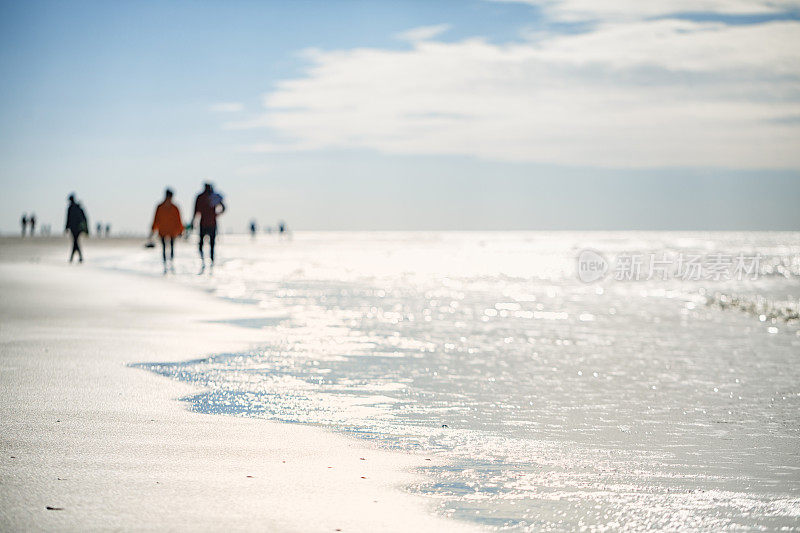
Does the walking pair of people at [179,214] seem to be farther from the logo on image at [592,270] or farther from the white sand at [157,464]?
the white sand at [157,464]

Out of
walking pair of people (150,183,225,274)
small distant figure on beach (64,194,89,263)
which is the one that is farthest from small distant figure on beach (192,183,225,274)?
small distant figure on beach (64,194,89,263)

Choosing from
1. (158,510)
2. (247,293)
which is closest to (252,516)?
(158,510)

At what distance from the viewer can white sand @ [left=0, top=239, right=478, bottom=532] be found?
11.5 ft

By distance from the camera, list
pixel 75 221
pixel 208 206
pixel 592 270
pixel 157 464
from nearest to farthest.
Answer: pixel 157 464, pixel 208 206, pixel 75 221, pixel 592 270

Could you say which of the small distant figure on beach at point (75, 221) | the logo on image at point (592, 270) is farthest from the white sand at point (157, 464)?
the logo on image at point (592, 270)

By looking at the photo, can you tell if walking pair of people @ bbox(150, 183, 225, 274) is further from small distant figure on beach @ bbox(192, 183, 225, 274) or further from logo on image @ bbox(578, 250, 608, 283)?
logo on image @ bbox(578, 250, 608, 283)

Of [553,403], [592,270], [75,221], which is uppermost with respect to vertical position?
[75,221]

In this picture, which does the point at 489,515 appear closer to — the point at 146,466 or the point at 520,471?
the point at 520,471

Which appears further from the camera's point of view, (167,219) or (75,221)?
(75,221)

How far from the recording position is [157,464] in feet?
14.1

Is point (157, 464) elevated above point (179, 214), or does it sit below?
below

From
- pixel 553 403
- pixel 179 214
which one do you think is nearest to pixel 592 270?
pixel 179 214

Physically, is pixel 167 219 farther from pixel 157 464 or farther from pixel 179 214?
pixel 157 464

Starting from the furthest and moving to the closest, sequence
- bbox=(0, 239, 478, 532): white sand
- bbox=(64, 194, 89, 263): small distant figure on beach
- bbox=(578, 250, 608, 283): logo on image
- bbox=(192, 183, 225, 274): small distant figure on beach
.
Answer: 1. bbox=(578, 250, 608, 283): logo on image
2. bbox=(64, 194, 89, 263): small distant figure on beach
3. bbox=(192, 183, 225, 274): small distant figure on beach
4. bbox=(0, 239, 478, 532): white sand
